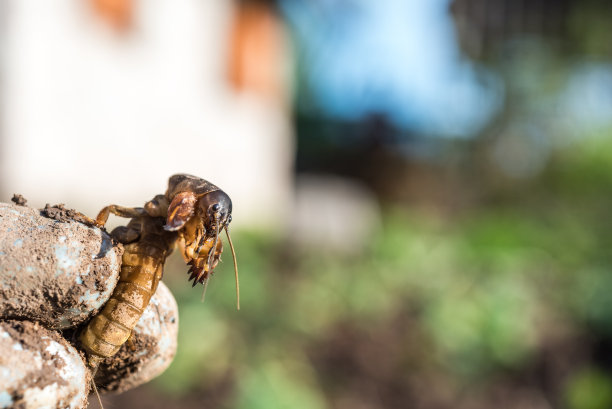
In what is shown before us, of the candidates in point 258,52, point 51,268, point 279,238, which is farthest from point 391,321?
point 258,52

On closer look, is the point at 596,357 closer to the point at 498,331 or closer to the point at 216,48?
the point at 498,331

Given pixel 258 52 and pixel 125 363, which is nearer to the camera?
A: pixel 125 363

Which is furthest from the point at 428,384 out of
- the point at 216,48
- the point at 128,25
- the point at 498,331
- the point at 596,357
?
the point at 216,48

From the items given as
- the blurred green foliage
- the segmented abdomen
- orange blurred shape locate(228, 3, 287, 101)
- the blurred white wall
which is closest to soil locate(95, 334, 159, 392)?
the segmented abdomen

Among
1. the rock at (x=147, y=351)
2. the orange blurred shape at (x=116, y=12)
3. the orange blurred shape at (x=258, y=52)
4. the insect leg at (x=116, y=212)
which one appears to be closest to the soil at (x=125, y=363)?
the rock at (x=147, y=351)

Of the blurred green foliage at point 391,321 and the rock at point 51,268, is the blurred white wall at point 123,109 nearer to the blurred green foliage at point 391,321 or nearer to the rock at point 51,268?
the blurred green foliage at point 391,321

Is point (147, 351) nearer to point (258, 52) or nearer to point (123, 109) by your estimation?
point (123, 109)
